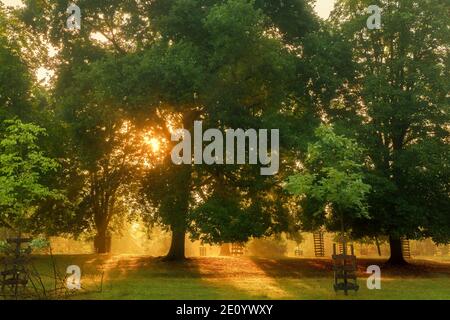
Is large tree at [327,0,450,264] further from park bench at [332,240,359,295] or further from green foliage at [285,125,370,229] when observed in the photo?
park bench at [332,240,359,295]

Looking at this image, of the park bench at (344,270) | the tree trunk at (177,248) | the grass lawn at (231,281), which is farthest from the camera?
the tree trunk at (177,248)

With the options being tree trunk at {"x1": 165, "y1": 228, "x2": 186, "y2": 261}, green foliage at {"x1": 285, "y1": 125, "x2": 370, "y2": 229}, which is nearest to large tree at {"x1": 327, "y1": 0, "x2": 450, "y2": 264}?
green foliage at {"x1": 285, "y1": 125, "x2": 370, "y2": 229}

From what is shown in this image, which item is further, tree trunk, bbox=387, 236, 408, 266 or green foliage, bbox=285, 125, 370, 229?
A: tree trunk, bbox=387, 236, 408, 266

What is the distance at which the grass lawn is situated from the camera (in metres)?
17.0

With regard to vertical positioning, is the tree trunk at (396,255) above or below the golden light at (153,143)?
below

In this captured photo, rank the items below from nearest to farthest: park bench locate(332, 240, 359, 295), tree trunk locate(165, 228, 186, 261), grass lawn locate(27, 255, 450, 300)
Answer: grass lawn locate(27, 255, 450, 300), park bench locate(332, 240, 359, 295), tree trunk locate(165, 228, 186, 261)

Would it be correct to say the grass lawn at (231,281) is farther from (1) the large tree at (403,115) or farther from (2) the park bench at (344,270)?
(1) the large tree at (403,115)

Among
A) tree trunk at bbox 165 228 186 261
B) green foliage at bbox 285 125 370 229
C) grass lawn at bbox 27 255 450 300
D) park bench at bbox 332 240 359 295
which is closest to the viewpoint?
grass lawn at bbox 27 255 450 300

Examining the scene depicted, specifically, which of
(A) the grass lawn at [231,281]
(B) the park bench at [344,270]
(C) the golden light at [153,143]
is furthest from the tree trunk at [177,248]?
(B) the park bench at [344,270]

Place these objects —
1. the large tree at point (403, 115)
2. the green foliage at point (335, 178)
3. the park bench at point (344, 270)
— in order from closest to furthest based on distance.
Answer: the green foliage at point (335, 178)
the park bench at point (344, 270)
the large tree at point (403, 115)

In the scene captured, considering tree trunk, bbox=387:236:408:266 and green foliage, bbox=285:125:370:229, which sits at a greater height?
green foliage, bbox=285:125:370:229

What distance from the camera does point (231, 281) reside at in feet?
73.3

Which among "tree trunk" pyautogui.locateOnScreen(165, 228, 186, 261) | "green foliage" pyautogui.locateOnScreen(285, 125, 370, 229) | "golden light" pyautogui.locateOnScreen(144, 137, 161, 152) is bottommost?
"tree trunk" pyautogui.locateOnScreen(165, 228, 186, 261)

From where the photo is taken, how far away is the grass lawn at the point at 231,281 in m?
17.0
